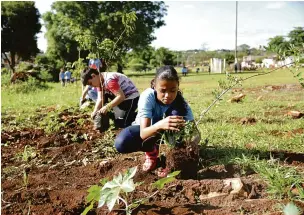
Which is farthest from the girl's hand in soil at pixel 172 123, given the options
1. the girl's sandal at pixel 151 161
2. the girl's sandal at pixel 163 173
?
the girl's sandal at pixel 151 161

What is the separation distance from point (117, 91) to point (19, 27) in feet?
95.9

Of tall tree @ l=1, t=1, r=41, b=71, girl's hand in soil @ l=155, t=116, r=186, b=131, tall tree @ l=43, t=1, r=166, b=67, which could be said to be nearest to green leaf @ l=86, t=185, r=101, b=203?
girl's hand in soil @ l=155, t=116, r=186, b=131

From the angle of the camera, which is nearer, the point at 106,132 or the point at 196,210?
the point at 196,210

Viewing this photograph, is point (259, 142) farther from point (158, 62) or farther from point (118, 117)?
point (158, 62)

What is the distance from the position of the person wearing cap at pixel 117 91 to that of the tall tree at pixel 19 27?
2807 cm

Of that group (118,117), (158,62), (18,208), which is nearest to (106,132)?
(118,117)

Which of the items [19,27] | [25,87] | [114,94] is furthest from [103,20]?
[114,94]

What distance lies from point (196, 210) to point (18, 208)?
3.47 ft

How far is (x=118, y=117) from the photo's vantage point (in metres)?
4.26

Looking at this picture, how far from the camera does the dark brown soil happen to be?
184 cm

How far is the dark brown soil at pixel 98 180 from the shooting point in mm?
1841

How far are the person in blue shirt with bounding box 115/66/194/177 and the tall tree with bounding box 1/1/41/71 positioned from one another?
2958cm

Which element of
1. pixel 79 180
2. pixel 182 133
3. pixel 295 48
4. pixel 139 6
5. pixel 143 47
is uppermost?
pixel 139 6

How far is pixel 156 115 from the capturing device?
263 centimetres
